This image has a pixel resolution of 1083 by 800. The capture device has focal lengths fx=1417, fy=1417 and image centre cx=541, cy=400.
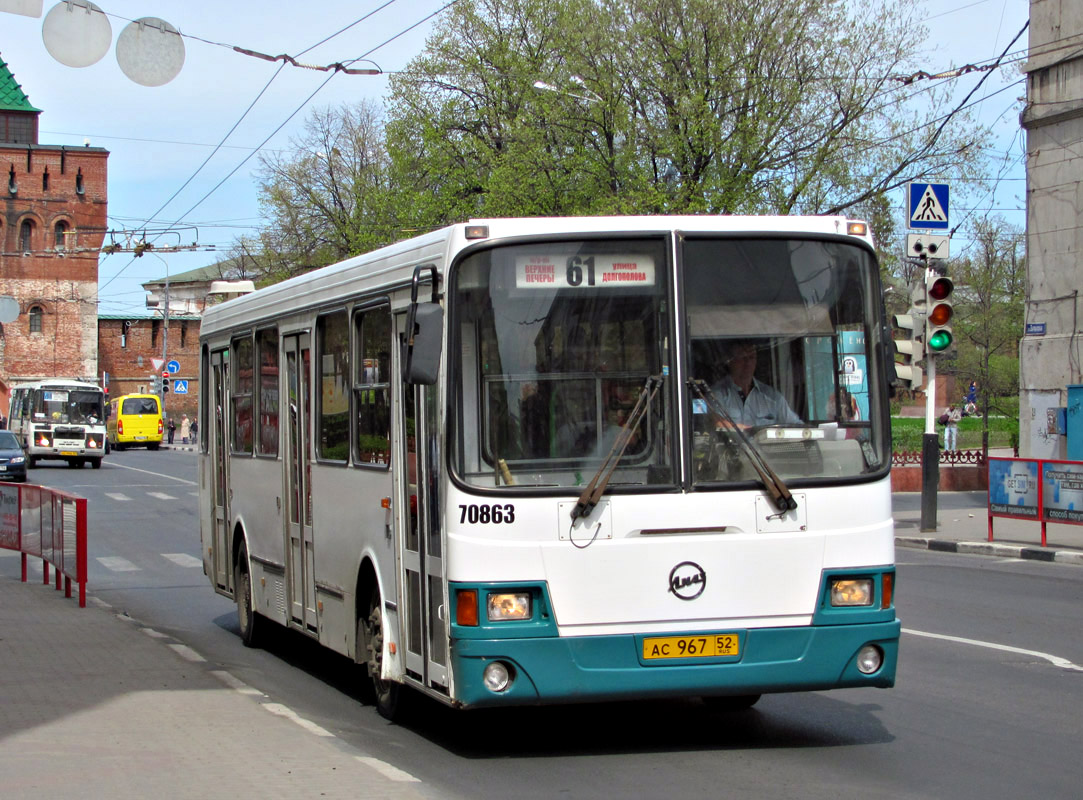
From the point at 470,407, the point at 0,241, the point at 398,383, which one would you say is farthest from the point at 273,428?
the point at 0,241

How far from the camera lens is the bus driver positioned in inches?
269

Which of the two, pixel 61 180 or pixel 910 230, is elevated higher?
pixel 61 180

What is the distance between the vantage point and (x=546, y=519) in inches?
260

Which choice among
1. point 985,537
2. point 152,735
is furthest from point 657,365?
point 985,537

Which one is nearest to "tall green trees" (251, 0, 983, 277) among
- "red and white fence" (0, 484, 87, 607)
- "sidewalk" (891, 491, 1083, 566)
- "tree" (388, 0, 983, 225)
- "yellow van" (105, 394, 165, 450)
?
→ "tree" (388, 0, 983, 225)

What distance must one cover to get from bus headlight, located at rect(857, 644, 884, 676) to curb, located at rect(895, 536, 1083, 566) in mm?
11475

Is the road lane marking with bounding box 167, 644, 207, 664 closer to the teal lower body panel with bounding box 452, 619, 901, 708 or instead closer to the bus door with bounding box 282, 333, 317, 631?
the bus door with bounding box 282, 333, 317, 631

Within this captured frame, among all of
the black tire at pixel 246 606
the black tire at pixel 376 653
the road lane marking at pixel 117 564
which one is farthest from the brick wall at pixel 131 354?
the black tire at pixel 376 653

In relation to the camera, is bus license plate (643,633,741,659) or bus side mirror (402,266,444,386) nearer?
bus side mirror (402,266,444,386)

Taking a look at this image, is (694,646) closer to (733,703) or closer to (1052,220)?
(733,703)

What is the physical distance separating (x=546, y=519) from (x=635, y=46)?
2887cm

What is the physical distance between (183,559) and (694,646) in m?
14.1

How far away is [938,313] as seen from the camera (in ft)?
64.7

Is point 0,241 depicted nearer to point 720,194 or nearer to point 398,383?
point 720,194
